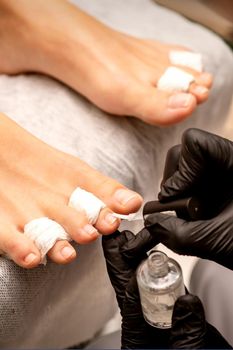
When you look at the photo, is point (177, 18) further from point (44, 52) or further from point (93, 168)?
point (93, 168)

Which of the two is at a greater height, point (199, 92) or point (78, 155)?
point (199, 92)

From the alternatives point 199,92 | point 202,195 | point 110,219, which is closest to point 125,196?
point 110,219

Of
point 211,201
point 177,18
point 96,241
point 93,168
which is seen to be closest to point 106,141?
point 93,168

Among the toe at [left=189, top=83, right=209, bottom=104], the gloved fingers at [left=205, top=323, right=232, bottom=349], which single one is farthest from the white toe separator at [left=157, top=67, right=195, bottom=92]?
the gloved fingers at [left=205, top=323, right=232, bottom=349]

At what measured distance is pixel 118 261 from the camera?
2.64 feet

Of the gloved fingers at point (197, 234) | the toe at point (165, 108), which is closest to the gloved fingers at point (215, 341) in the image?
the gloved fingers at point (197, 234)

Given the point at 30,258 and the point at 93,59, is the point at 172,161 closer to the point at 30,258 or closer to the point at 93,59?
the point at 30,258

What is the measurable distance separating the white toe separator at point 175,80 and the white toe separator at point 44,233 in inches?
13.4

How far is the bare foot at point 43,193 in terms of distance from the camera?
846mm

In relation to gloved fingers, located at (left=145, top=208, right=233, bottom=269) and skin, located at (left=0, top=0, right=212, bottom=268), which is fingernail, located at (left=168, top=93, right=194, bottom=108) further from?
gloved fingers, located at (left=145, top=208, right=233, bottom=269)

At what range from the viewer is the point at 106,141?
100 cm

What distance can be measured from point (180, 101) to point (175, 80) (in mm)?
75

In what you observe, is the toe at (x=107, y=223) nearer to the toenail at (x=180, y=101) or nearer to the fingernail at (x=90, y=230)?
the fingernail at (x=90, y=230)

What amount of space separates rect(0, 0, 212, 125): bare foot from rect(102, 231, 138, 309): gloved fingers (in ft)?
0.89
